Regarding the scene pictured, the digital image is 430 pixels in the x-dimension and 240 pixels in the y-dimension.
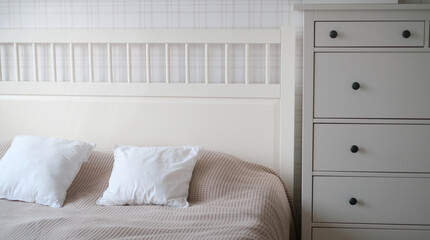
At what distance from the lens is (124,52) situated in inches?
102

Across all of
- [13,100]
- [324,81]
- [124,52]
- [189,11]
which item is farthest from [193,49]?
[13,100]

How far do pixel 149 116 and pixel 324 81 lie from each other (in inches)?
34.0

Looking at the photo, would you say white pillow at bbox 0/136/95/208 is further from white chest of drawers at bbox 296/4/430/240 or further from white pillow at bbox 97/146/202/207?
white chest of drawers at bbox 296/4/430/240

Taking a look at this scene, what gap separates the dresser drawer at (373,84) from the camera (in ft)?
6.80

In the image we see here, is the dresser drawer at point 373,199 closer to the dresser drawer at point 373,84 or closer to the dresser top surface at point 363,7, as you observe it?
the dresser drawer at point 373,84

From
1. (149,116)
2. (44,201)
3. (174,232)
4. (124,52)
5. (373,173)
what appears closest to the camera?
(174,232)

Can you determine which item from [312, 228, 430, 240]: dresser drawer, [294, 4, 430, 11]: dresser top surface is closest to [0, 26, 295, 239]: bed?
[312, 228, 430, 240]: dresser drawer

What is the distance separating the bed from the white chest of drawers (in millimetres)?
218

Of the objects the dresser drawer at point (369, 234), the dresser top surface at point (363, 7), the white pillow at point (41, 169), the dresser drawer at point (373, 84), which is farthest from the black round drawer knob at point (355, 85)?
the white pillow at point (41, 169)

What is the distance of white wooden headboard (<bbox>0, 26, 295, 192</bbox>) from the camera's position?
2.35 m

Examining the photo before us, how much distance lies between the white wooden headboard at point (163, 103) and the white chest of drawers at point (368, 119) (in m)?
0.23

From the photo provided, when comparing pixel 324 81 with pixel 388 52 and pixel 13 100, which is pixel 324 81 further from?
pixel 13 100

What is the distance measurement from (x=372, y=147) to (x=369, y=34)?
0.48 metres

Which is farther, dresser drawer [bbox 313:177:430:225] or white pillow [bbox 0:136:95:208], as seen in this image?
dresser drawer [bbox 313:177:430:225]
